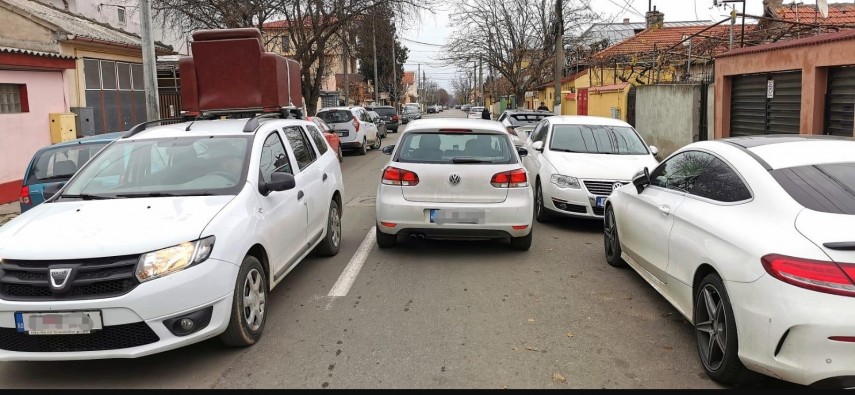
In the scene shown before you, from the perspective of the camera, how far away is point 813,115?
34.7ft

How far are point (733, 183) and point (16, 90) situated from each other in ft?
45.2

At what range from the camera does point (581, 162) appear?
880 cm

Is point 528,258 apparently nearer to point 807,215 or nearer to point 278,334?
point 278,334

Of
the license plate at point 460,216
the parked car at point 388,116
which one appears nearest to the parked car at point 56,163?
the license plate at point 460,216

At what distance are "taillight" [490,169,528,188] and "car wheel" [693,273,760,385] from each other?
2842 millimetres

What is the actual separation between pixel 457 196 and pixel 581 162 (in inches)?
111

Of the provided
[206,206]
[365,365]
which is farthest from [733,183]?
[206,206]

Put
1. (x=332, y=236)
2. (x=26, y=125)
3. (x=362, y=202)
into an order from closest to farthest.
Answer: (x=332, y=236) < (x=362, y=202) < (x=26, y=125)

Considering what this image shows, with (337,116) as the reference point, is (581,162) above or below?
below

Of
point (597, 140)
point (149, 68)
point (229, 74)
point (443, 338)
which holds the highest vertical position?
point (149, 68)

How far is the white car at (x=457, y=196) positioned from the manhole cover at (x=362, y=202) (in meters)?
3.96

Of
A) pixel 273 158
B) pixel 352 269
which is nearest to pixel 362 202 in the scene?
pixel 352 269

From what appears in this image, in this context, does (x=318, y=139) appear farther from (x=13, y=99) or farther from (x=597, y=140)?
(x=13, y=99)

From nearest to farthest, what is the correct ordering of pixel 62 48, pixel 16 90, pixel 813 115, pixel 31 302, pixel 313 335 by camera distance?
1. pixel 31 302
2. pixel 313 335
3. pixel 813 115
4. pixel 16 90
5. pixel 62 48
